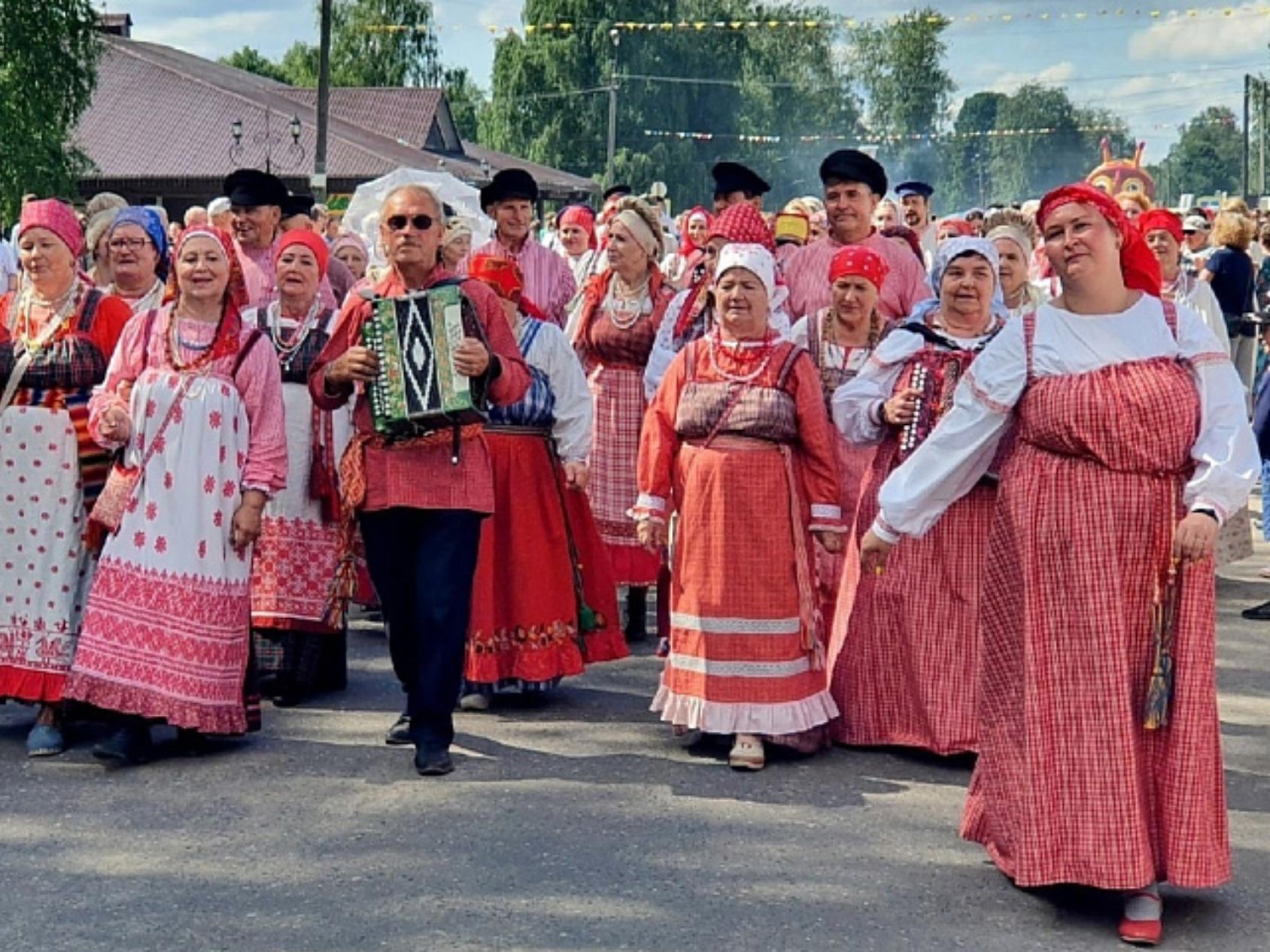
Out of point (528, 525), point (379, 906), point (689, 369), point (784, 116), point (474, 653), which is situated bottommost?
point (379, 906)

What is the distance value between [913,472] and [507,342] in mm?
1749

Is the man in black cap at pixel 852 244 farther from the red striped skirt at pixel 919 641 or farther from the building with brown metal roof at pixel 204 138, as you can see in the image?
the building with brown metal roof at pixel 204 138

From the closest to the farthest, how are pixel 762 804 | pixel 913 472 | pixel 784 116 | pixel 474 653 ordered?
pixel 913 472 → pixel 762 804 → pixel 474 653 → pixel 784 116

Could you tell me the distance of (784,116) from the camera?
9912 cm

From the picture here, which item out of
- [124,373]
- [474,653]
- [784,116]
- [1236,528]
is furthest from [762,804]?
[784,116]

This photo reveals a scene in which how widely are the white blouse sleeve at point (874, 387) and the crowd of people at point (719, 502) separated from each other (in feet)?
0.05

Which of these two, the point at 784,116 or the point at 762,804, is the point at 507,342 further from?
the point at 784,116

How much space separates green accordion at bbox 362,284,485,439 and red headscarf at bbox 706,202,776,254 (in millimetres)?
1544

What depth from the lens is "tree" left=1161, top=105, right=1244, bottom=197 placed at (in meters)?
157

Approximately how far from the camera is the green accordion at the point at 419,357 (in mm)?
6641

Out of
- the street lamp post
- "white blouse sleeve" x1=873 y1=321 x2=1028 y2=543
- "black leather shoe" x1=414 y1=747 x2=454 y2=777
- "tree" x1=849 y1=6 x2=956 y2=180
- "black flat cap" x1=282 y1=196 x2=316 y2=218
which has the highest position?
"tree" x1=849 y1=6 x2=956 y2=180

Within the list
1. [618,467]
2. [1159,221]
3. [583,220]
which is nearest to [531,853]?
[618,467]

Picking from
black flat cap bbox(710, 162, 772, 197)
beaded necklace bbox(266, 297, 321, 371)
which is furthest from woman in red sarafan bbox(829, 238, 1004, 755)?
black flat cap bbox(710, 162, 772, 197)

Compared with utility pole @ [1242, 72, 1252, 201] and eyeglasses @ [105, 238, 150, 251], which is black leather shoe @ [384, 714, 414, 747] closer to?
eyeglasses @ [105, 238, 150, 251]
